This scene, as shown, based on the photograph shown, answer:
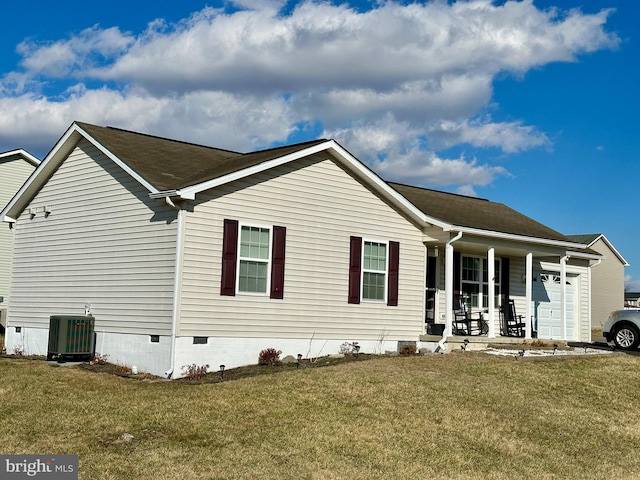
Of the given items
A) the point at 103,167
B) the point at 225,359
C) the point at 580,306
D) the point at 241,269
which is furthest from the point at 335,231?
the point at 580,306

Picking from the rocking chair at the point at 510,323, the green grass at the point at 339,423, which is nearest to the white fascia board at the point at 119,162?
the green grass at the point at 339,423

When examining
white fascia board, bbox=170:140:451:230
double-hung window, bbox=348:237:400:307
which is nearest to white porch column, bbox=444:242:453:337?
white fascia board, bbox=170:140:451:230

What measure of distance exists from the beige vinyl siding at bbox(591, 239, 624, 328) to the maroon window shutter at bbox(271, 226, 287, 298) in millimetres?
33771

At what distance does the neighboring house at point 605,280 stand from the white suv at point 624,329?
1026 inches

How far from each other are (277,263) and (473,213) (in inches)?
328

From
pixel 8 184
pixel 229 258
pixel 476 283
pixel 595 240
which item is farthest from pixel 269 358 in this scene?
pixel 595 240

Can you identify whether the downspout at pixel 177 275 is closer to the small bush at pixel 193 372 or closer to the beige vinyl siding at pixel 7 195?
the small bush at pixel 193 372

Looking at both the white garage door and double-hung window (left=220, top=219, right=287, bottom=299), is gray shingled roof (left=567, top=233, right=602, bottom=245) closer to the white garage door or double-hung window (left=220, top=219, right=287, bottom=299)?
the white garage door

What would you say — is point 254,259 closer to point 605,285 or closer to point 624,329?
point 624,329

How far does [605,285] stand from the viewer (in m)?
47.7

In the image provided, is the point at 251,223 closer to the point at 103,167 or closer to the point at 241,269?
the point at 241,269

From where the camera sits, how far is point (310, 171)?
1778 cm

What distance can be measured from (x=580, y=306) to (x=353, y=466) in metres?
18.3

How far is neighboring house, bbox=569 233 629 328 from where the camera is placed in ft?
153
